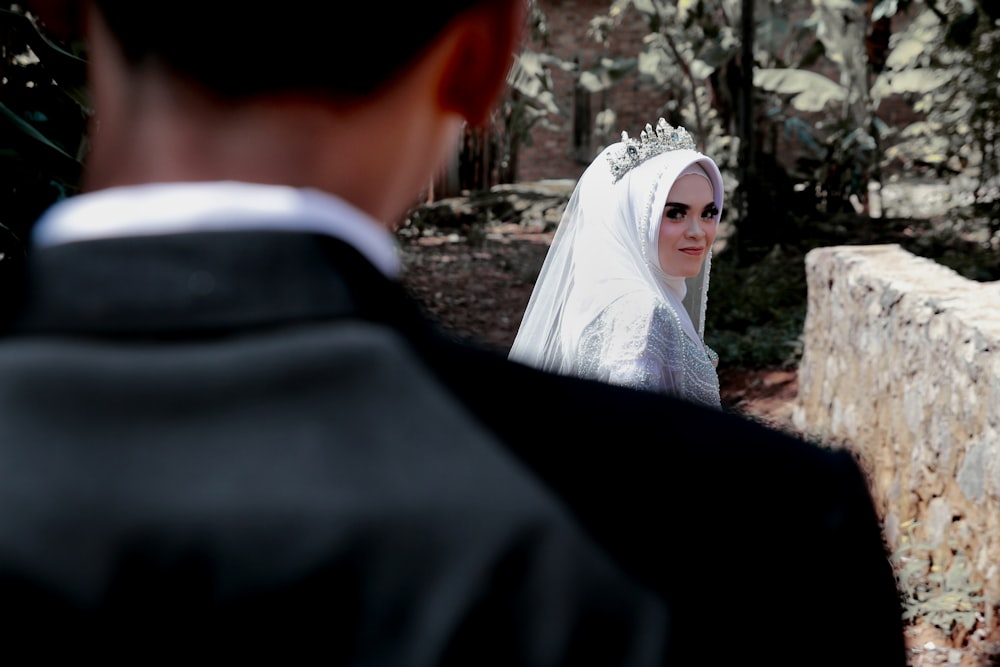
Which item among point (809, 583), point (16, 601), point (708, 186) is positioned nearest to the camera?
point (16, 601)

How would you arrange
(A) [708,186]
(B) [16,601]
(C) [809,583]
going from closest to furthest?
(B) [16,601] → (C) [809,583] → (A) [708,186]

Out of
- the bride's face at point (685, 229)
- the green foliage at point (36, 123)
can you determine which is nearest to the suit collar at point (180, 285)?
the green foliage at point (36, 123)

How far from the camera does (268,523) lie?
65 centimetres

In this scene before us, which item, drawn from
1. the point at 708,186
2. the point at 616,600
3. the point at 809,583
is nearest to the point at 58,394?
the point at 616,600

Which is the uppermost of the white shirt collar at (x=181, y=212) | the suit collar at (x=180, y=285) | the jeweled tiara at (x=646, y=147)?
the jeweled tiara at (x=646, y=147)

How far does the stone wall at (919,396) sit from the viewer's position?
14.5 feet

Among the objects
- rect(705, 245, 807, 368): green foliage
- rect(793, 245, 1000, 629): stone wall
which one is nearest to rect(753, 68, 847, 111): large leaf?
rect(705, 245, 807, 368): green foliage

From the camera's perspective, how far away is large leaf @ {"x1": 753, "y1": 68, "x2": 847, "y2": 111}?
13086mm

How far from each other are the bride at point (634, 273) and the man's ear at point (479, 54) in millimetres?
2609

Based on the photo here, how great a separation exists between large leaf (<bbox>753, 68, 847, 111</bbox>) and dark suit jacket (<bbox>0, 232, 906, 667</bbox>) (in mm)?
13130

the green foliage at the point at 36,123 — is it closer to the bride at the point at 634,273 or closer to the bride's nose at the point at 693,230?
the bride at the point at 634,273

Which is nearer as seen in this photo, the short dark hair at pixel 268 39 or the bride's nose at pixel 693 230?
the short dark hair at pixel 268 39

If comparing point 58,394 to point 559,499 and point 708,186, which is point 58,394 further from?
point 708,186

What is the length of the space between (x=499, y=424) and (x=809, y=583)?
0.24 meters
